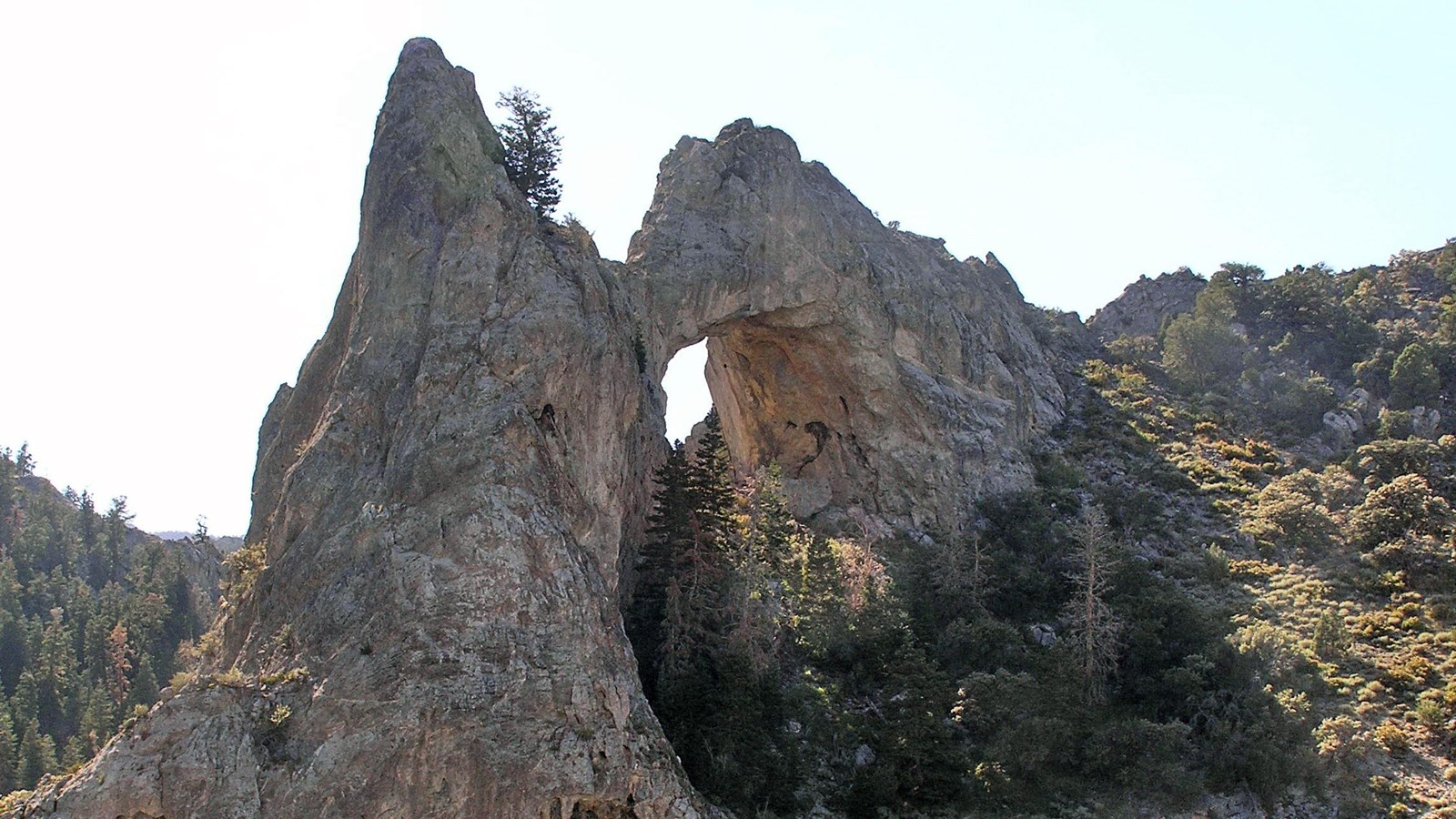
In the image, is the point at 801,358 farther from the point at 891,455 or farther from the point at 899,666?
the point at 899,666

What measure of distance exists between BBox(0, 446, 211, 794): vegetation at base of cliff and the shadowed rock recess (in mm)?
35745

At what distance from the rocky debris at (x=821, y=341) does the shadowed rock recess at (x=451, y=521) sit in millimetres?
445

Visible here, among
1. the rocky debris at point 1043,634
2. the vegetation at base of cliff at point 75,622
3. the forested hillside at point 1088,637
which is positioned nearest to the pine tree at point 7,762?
the vegetation at base of cliff at point 75,622

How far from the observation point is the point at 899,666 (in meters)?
44.5

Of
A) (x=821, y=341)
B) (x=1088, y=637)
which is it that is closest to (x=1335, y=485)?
(x=1088, y=637)

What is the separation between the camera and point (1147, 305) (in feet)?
330

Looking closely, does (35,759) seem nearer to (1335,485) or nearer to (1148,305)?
(1335,485)

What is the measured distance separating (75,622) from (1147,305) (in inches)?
3756

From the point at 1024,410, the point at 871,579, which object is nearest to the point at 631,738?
the point at 871,579

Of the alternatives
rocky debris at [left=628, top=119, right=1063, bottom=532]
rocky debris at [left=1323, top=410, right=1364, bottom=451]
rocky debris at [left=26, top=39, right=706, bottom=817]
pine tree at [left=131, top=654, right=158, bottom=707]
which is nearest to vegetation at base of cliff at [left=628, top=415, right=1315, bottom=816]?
rocky debris at [left=26, top=39, right=706, bottom=817]

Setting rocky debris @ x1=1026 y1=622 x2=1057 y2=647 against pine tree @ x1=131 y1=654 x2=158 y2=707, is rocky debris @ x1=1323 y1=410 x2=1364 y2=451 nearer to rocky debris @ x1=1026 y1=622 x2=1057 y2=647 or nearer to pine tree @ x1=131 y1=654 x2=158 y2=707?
rocky debris @ x1=1026 y1=622 x2=1057 y2=647

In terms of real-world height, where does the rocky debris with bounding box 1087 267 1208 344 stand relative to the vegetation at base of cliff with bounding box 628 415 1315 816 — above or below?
above

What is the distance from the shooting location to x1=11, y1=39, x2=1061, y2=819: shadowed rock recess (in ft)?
105

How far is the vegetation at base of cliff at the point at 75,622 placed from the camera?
85.5 m
